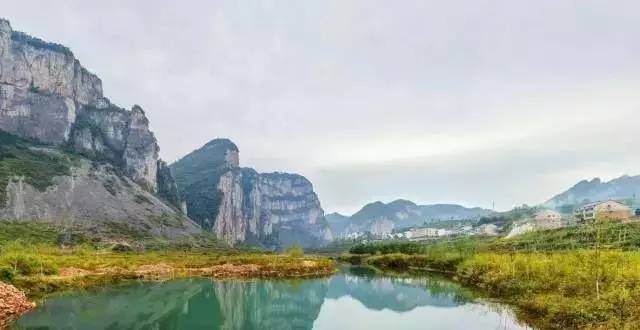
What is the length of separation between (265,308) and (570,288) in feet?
79.4

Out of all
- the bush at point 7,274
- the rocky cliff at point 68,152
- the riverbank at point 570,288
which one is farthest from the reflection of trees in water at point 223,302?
the rocky cliff at point 68,152

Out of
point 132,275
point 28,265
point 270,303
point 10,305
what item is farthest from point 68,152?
point 10,305

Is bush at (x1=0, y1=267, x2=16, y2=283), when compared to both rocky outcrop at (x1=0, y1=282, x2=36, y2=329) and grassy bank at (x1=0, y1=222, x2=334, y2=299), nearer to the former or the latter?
grassy bank at (x1=0, y1=222, x2=334, y2=299)

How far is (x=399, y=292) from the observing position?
5362 centimetres

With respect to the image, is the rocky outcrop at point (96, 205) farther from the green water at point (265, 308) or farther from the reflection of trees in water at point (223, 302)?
the green water at point (265, 308)

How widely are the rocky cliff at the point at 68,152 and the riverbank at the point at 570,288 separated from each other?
108m

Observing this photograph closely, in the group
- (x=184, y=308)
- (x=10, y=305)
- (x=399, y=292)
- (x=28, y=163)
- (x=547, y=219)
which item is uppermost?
(x=28, y=163)

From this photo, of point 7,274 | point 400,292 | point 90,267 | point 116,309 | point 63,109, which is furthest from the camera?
point 63,109

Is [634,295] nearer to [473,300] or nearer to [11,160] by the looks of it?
[473,300]

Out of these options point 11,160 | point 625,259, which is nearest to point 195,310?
point 625,259

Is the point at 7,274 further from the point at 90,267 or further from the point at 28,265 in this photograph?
the point at 90,267

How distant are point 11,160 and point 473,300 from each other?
133m

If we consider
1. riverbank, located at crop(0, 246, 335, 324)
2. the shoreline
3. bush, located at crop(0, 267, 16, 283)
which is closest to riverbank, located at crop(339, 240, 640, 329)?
the shoreline

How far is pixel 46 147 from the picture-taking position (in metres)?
152
